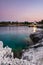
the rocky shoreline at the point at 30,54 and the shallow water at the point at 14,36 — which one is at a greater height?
the shallow water at the point at 14,36

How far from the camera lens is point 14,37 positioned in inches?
64.1

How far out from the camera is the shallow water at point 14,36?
1598 mm

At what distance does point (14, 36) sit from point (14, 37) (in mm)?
11

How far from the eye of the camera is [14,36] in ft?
5.35

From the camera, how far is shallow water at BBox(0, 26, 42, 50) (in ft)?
5.24

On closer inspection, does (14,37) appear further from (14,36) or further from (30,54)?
(30,54)

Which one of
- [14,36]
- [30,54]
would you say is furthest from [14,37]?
[30,54]

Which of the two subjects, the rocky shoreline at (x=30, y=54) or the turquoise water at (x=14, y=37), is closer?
the rocky shoreline at (x=30, y=54)

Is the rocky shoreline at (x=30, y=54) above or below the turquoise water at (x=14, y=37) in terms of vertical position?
below

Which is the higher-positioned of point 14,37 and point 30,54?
point 14,37

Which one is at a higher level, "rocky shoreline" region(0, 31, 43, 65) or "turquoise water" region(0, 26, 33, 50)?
"turquoise water" region(0, 26, 33, 50)

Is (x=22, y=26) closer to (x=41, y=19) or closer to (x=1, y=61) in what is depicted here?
(x=41, y=19)

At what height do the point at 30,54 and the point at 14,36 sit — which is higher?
the point at 14,36

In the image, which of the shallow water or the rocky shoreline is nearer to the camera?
the rocky shoreline
